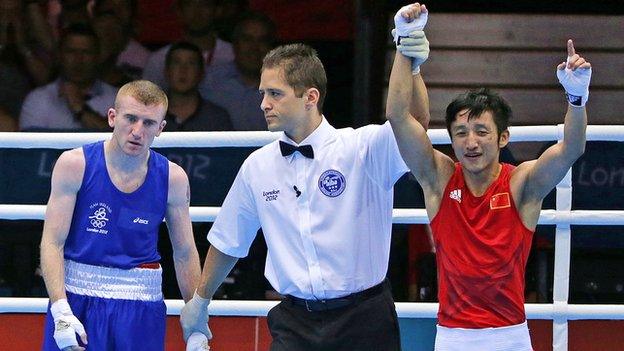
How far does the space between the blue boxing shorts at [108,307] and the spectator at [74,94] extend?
101 inches

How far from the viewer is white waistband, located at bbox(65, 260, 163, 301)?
432 centimetres

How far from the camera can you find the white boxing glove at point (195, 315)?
4.45m

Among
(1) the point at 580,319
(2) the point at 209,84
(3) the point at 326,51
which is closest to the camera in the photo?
(1) the point at 580,319

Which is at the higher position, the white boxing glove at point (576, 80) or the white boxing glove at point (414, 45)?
the white boxing glove at point (414, 45)

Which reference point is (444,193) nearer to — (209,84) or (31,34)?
(209,84)

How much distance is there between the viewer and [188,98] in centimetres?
677

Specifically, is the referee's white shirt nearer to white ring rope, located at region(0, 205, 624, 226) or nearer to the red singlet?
the red singlet

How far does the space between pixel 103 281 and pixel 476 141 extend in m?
1.31

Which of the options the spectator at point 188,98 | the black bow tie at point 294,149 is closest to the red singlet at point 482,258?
the black bow tie at point 294,149

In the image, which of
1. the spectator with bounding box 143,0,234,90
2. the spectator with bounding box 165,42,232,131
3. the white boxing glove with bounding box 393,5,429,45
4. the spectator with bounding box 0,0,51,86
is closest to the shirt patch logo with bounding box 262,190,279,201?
the white boxing glove with bounding box 393,5,429,45

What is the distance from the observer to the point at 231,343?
16.8 ft

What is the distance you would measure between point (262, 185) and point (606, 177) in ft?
5.73

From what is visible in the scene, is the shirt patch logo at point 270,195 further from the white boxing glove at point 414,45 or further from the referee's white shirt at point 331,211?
the white boxing glove at point 414,45

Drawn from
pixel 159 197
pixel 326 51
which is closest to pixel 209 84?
pixel 326 51
